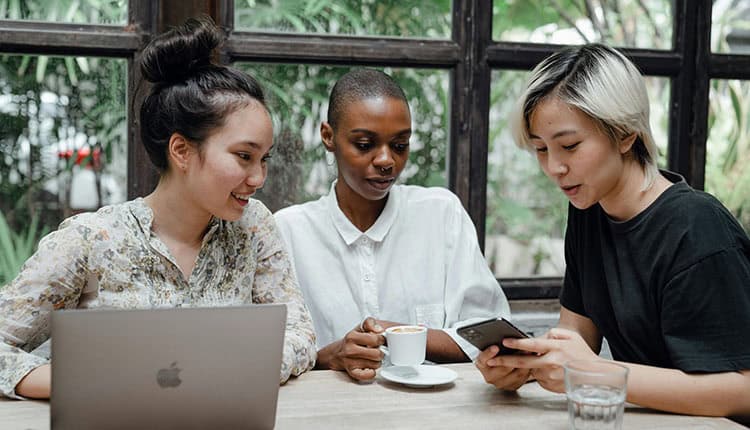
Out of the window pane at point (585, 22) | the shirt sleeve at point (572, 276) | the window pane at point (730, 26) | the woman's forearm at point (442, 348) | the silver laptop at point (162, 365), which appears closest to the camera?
the silver laptop at point (162, 365)

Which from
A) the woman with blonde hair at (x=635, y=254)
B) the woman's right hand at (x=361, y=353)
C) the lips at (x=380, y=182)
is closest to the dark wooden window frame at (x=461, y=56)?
the lips at (x=380, y=182)

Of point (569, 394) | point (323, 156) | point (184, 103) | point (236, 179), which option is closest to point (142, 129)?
point (184, 103)

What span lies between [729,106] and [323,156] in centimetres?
144

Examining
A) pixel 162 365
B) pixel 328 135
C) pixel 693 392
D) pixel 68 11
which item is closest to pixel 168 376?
pixel 162 365

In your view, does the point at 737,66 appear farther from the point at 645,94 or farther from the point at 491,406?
the point at 491,406

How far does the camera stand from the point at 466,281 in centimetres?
204

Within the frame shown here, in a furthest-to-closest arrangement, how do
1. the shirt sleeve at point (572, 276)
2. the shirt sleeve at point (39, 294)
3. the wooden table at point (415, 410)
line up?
the shirt sleeve at point (572, 276) → the shirt sleeve at point (39, 294) → the wooden table at point (415, 410)

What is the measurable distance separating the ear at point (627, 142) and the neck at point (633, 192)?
0.04m

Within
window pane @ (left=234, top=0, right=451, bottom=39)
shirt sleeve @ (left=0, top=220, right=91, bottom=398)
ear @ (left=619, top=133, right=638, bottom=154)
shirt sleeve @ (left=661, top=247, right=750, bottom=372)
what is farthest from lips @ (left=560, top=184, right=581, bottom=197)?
window pane @ (left=234, top=0, right=451, bottom=39)

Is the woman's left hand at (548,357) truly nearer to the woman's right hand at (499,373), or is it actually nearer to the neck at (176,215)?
the woman's right hand at (499,373)

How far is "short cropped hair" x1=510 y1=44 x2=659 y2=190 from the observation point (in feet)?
4.71

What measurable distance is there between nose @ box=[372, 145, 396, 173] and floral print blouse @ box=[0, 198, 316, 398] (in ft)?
1.13

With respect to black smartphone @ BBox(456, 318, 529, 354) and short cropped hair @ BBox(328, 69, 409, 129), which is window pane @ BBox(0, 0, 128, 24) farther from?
black smartphone @ BBox(456, 318, 529, 354)

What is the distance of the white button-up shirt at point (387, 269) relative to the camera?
2.00 metres
